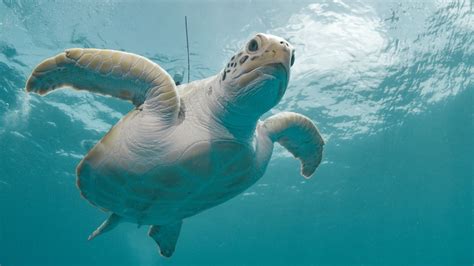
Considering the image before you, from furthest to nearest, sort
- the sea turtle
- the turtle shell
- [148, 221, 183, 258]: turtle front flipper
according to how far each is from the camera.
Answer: [148, 221, 183, 258]: turtle front flipper → the turtle shell → the sea turtle

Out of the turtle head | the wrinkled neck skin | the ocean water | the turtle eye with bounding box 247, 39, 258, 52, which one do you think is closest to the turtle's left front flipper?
the wrinkled neck skin

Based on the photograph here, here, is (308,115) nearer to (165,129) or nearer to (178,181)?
(178,181)

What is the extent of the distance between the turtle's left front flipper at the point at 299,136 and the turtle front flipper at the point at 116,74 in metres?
1.28

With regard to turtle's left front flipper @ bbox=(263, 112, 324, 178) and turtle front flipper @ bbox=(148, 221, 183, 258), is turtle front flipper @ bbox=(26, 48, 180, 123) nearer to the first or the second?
turtle's left front flipper @ bbox=(263, 112, 324, 178)

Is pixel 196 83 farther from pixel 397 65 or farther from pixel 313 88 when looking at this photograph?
pixel 397 65

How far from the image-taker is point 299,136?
4250 millimetres

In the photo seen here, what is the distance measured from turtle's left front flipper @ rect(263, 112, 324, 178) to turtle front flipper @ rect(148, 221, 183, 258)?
2130mm

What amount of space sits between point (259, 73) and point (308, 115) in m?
13.4

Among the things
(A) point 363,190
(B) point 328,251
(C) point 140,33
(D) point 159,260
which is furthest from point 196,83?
(D) point 159,260

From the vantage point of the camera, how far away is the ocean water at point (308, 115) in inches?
414

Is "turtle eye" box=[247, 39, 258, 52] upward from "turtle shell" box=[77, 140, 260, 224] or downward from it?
upward

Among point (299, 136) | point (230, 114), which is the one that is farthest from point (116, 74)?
point (299, 136)

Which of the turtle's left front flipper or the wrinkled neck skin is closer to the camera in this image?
the wrinkled neck skin

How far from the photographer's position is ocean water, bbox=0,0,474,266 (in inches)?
414
